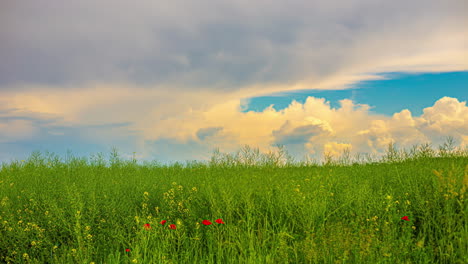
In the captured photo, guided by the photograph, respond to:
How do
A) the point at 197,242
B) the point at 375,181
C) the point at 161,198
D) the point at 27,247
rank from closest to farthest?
1. the point at 197,242
2. the point at 27,247
3. the point at 161,198
4. the point at 375,181

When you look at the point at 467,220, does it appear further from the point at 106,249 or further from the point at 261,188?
the point at 106,249

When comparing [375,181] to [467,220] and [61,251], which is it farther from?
[61,251]

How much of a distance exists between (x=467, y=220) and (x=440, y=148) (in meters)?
7.25

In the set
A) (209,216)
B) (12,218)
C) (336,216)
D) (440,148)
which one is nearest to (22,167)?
(12,218)

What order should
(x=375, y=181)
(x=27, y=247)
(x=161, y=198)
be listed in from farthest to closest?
1. (x=375, y=181)
2. (x=161, y=198)
3. (x=27, y=247)

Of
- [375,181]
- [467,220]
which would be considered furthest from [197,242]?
[375,181]

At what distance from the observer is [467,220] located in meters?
4.41

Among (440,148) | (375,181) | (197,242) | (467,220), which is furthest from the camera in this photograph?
(440,148)

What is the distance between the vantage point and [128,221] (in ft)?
17.2

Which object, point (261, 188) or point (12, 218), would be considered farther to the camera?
point (261, 188)

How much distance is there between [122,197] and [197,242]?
6.50 feet

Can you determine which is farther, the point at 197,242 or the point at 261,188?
the point at 261,188

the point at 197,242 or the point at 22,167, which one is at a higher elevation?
the point at 22,167

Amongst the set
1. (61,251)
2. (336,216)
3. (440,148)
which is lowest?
(61,251)
